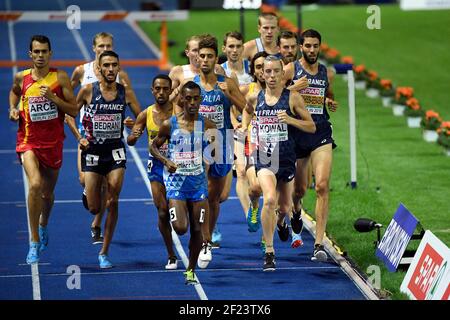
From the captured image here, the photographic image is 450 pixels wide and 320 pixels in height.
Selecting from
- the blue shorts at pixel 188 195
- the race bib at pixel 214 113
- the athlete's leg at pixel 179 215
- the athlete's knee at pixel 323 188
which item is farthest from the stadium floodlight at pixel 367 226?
the athlete's leg at pixel 179 215

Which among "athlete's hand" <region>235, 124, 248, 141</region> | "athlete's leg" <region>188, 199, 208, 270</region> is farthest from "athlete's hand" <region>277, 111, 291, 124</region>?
"athlete's leg" <region>188, 199, 208, 270</region>

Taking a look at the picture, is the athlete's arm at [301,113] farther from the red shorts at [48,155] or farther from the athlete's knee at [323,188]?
the red shorts at [48,155]

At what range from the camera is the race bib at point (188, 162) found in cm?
1452

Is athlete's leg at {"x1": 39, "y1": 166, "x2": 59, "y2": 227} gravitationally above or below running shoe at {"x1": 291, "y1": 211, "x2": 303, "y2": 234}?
above

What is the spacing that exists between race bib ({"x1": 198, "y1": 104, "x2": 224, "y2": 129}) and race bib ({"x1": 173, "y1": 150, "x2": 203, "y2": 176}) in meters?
1.46

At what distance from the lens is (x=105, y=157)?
51.4ft

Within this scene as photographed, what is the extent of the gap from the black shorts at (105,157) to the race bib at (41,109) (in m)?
0.59

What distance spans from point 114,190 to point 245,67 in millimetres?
3279

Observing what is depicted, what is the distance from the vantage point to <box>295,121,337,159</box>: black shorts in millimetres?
16156

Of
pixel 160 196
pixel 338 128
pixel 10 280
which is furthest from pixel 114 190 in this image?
pixel 338 128

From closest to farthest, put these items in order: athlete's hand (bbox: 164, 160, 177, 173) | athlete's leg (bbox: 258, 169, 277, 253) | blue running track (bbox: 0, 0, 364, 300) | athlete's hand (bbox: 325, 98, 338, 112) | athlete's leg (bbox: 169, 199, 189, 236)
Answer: blue running track (bbox: 0, 0, 364, 300)
athlete's hand (bbox: 164, 160, 177, 173)
athlete's leg (bbox: 169, 199, 189, 236)
athlete's leg (bbox: 258, 169, 277, 253)
athlete's hand (bbox: 325, 98, 338, 112)

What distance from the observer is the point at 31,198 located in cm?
1557

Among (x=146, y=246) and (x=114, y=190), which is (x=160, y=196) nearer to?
(x=114, y=190)

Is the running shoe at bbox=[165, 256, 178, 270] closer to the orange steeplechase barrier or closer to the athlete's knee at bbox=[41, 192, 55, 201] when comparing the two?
the athlete's knee at bbox=[41, 192, 55, 201]
